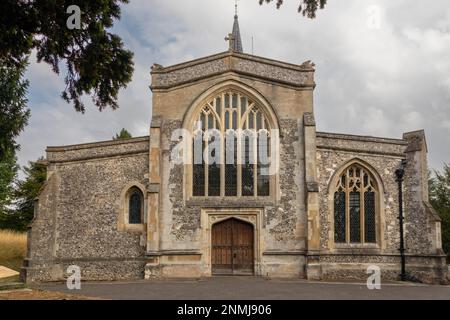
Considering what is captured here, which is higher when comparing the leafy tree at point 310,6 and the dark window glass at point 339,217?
the leafy tree at point 310,6

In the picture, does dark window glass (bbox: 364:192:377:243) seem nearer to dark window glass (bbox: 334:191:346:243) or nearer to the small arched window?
dark window glass (bbox: 334:191:346:243)

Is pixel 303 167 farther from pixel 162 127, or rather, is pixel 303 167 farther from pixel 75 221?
pixel 75 221

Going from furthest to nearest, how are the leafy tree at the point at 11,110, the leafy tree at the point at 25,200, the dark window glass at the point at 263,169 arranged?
1. the leafy tree at the point at 25,200
2. the dark window glass at the point at 263,169
3. the leafy tree at the point at 11,110

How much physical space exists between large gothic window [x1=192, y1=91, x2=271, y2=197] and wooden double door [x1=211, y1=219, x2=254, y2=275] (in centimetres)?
137

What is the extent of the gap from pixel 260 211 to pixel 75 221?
817cm

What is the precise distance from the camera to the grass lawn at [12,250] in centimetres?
2438

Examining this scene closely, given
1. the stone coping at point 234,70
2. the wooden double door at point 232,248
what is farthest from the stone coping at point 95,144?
the wooden double door at point 232,248

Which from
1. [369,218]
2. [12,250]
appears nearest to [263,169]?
[369,218]

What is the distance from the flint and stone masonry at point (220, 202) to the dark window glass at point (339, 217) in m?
0.45

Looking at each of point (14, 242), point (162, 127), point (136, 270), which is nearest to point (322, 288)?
point (136, 270)

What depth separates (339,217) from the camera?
20.0 meters

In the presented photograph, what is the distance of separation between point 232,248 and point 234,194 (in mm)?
2297

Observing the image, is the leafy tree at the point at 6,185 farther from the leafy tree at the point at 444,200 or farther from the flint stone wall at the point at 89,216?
the leafy tree at the point at 444,200

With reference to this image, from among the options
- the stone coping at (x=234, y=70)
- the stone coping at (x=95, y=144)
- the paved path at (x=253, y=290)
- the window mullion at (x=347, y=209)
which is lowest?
the paved path at (x=253, y=290)
